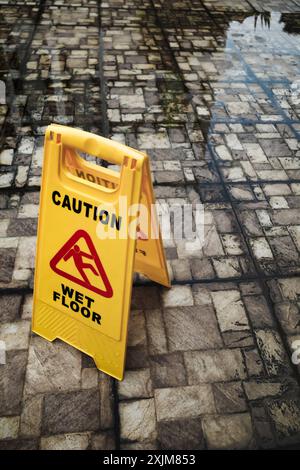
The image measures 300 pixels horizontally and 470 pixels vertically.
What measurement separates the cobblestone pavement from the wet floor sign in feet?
0.95

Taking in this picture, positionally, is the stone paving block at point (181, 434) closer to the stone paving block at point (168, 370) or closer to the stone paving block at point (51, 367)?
the stone paving block at point (168, 370)

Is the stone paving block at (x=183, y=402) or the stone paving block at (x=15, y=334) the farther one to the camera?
the stone paving block at (x=15, y=334)

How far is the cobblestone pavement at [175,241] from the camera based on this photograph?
249 cm

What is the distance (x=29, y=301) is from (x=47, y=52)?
562 centimetres

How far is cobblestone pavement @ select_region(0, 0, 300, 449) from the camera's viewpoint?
8.17ft

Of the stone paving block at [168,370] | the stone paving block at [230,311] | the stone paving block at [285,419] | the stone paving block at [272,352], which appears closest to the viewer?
the stone paving block at [285,419]

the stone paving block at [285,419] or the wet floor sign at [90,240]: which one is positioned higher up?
the wet floor sign at [90,240]

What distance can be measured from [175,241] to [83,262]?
150cm

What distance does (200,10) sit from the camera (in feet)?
28.9

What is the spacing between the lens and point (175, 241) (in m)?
3.69

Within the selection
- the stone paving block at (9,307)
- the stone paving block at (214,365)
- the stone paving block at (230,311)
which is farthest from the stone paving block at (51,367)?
the stone paving block at (230,311)

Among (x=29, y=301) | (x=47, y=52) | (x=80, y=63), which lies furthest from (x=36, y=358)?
(x=47, y=52)

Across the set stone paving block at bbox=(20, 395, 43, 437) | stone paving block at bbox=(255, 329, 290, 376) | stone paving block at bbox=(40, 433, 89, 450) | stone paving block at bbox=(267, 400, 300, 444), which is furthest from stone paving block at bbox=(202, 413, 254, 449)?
stone paving block at bbox=(20, 395, 43, 437)

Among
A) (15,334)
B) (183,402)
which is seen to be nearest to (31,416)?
(15,334)
